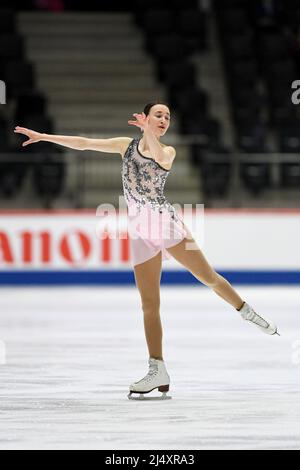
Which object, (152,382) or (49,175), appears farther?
(49,175)

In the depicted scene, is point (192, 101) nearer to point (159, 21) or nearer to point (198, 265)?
point (159, 21)

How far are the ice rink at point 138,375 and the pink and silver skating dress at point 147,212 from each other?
0.84 metres

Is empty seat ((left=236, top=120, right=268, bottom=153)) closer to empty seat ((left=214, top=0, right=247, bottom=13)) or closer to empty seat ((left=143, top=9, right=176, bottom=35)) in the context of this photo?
empty seat ((left=143, top=9, right=176, bottom=35))

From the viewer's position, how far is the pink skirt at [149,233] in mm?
6883

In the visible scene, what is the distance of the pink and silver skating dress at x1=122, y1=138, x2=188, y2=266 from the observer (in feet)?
22.6

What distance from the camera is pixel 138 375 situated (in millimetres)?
8023

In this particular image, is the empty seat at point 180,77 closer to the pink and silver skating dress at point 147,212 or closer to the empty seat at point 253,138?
the empty seat at point 253,138

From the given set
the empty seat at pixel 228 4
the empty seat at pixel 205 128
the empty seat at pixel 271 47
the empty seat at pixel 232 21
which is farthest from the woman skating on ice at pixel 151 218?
the empty seat at pixel 228 4

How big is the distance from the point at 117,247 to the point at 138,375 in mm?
7246

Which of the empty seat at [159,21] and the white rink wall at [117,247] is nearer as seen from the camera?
the white rink wall at [117,247]

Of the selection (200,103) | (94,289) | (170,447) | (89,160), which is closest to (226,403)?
(170,447)

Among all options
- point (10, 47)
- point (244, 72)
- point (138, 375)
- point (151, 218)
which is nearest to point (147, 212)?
point (151, 218)

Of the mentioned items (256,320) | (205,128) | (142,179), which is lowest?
(256,320)

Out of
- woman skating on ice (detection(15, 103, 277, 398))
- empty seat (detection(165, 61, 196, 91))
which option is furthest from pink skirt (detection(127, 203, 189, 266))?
empty seat (detection(165, 61, 196, 91))
